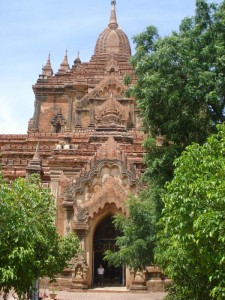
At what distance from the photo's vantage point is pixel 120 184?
22.2 m

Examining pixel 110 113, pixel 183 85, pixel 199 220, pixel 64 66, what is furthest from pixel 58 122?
pixel 199 220

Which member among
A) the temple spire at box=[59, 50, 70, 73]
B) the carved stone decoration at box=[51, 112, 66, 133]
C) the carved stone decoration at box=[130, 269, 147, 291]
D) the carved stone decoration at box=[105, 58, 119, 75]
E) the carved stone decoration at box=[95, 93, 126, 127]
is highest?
the temple spire at box=[59, 50, 70, 73]

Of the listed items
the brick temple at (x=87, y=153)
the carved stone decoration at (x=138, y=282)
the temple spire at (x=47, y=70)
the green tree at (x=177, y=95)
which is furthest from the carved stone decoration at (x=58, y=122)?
the green tree at (x=177, y=95)

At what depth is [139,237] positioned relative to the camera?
16.2 metres

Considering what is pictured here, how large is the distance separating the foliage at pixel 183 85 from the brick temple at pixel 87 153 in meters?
5.84

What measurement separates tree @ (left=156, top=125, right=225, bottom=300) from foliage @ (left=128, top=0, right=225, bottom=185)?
4518 mm

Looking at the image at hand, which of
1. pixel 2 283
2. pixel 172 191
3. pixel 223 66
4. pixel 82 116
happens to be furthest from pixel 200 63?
pixel 82 116

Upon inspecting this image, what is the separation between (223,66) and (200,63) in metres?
0.90

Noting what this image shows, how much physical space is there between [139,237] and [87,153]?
11.1 meters

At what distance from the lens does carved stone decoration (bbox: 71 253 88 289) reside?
67.7 ft

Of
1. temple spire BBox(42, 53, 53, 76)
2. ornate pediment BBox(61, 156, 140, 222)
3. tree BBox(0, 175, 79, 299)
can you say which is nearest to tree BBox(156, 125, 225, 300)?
tree BBox(0, 175, 79, 299)

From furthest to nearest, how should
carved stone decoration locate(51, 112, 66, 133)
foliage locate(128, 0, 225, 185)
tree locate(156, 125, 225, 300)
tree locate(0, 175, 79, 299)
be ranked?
carved stone decoration locate(51, 112, 66, 133), foliage locate(128, 0, 225, 185), tree locate(0, 175, 79, 299), tree locate(156, 125, 225, 300)

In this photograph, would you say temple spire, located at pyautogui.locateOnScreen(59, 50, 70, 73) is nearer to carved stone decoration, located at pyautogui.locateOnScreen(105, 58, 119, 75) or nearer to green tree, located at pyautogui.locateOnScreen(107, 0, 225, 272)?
carved stone decoration, located at pyautogui.locateOnScreen(105, 58, 119, 75)

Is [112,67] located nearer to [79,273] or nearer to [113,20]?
[113,20]
